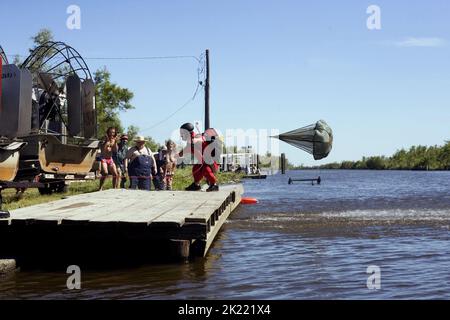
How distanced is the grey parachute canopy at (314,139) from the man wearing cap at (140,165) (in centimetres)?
378

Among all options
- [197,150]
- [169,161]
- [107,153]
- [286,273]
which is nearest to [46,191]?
[107,153]

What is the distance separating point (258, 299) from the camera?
7.08 metres

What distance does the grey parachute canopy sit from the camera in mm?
→ 17219

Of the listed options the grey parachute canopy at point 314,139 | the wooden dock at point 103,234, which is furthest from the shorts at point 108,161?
the wooden dock at point 103,234

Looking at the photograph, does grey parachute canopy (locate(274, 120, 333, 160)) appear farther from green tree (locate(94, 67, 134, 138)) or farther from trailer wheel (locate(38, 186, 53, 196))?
green tree (locate(94, 67, 134, 138))

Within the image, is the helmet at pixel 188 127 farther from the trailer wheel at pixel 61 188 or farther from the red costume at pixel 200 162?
the trailer wheel at pixel 61 188

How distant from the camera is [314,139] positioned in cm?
1727

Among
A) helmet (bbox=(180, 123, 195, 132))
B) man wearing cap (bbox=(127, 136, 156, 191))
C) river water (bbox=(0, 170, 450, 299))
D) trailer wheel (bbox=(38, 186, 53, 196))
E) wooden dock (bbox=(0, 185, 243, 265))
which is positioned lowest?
river water (bbox=(0, 170, 450, 299))

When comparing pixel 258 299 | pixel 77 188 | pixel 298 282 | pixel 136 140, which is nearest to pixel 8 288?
pixel 258 299

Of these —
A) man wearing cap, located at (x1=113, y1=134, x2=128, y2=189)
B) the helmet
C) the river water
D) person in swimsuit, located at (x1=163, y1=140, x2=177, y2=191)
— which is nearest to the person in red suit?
the helmet

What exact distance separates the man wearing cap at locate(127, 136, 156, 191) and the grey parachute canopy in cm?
378

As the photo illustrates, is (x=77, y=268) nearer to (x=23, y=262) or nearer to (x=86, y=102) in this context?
(x=23, y=262)

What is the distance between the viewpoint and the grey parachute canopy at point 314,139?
17.2m
